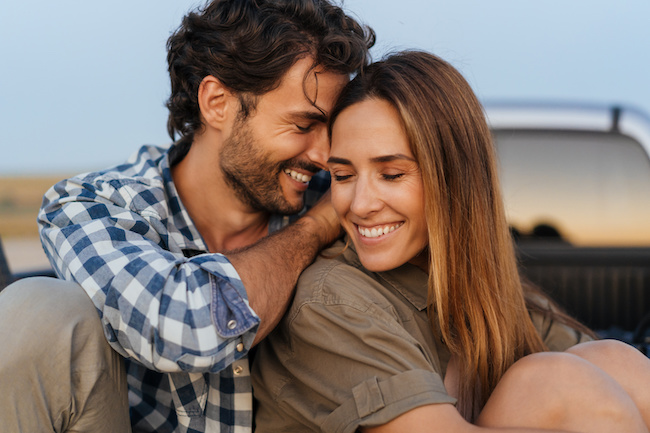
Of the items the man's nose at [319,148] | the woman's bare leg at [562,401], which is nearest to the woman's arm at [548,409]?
the woman's bare leg at [562,401]

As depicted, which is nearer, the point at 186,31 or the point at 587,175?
the point at 186,31

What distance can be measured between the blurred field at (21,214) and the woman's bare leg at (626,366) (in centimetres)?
1152

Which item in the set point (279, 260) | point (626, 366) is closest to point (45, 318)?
point (279, 260)

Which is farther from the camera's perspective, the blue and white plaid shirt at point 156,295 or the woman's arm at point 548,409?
the blue and white plaid shirt at point 156,295

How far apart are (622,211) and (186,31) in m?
2.72

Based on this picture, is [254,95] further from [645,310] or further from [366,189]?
[645,310]

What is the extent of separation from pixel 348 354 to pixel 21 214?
80.4 feet

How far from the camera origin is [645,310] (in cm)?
329

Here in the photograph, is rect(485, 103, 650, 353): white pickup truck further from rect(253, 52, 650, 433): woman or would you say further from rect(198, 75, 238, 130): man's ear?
rect(198, 75, 238, 130): man's ear

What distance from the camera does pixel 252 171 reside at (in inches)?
100

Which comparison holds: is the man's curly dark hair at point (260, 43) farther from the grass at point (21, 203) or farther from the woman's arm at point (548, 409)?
the grass at point (21, 203)

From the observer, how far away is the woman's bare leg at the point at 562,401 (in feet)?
5.32

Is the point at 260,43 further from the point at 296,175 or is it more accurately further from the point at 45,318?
the point at 45,318

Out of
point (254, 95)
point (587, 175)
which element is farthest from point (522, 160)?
point (254, 95)
